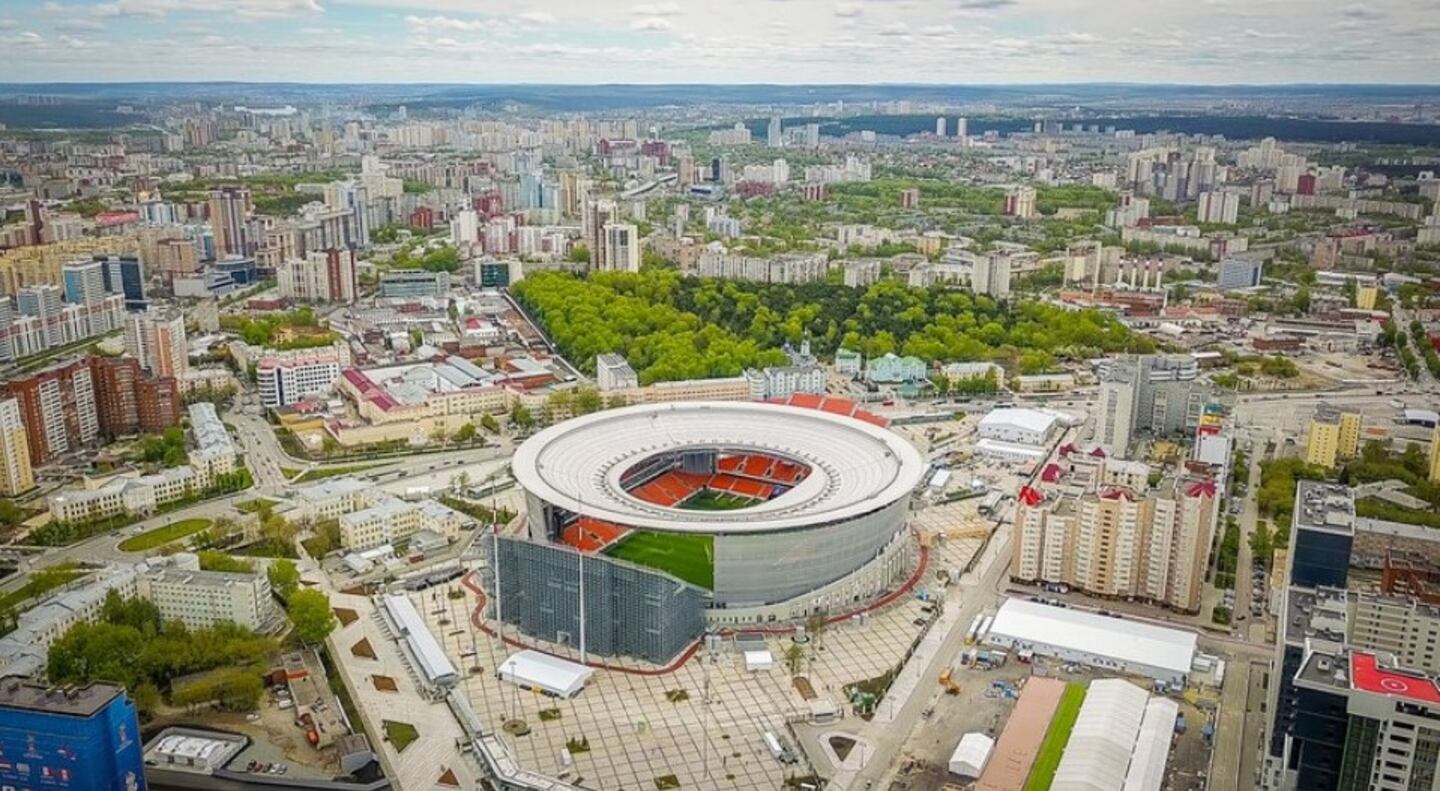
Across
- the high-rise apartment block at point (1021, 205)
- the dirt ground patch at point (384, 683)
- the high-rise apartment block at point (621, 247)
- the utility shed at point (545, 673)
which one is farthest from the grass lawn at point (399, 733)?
the high-rise apartment block at point (1021, 205)

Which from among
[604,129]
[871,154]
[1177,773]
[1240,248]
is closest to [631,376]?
[1177,773]

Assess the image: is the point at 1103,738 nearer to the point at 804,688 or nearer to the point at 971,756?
the point at 971,756

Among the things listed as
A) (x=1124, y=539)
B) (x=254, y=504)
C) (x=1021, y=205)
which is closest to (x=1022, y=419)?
(x=1124, y=539)

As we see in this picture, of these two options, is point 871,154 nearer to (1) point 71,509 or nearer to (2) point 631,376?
(2) point 631,376

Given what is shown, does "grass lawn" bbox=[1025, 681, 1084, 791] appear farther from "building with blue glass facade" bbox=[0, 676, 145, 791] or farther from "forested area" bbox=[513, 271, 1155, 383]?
"forested area" bbox=[513, 271, 1155, 383]

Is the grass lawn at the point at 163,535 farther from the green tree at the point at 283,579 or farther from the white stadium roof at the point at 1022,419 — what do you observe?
the white stadium roof at the point at 1022,419
